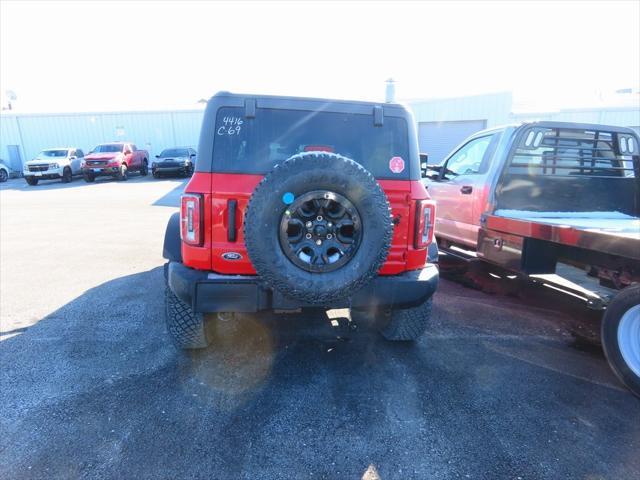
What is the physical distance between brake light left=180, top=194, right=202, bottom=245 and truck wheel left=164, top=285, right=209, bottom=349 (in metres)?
0.64

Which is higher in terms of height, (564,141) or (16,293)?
(564,141)

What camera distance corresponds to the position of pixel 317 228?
249cm

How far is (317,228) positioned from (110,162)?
2023 cm

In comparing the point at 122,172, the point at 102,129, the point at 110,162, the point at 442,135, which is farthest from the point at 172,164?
the point at 442,135

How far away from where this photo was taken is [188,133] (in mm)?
26000

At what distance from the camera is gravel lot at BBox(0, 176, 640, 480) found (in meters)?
2.12

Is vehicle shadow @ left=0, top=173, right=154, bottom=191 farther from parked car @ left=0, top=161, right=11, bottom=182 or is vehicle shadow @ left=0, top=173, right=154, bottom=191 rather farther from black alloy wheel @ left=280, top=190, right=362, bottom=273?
black alloy wheel @ left=280, top=190, right=362, bottom=273

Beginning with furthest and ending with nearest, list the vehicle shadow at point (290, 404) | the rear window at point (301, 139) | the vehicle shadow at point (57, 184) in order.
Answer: the vehicle shadow at point (57, 184) < the rear window at point (301, 139) < the vehicle shadow at point (290, 404)

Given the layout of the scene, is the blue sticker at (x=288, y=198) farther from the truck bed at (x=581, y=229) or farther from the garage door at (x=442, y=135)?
the garage door at (x=442, y=135)

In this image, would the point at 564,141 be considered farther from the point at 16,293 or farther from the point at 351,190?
the point at 16,293

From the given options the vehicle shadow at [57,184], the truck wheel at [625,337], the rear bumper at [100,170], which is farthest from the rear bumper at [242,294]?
the rear bumper at [100,170]

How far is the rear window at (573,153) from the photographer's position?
168 inches

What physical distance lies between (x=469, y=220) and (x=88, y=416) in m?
4.32

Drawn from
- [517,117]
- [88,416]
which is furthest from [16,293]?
[517,117]
